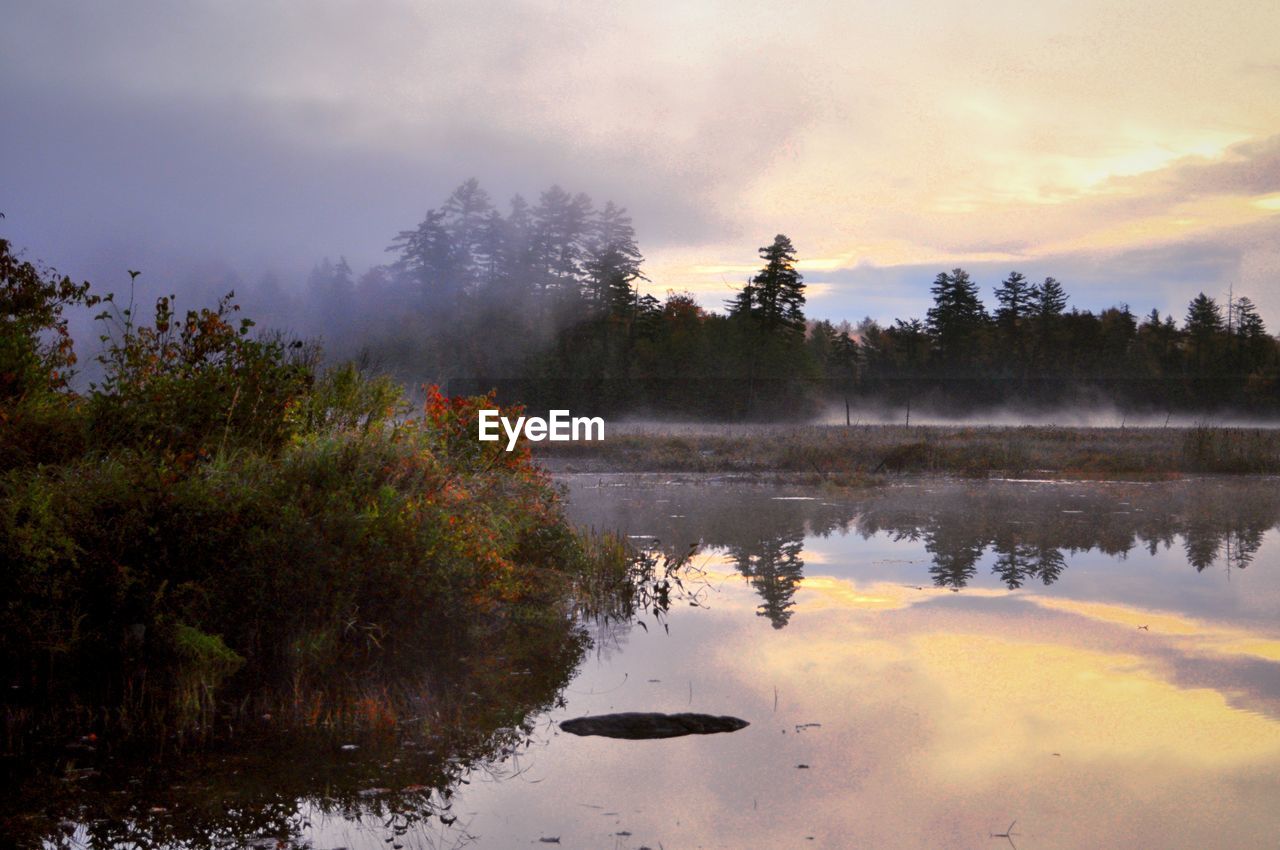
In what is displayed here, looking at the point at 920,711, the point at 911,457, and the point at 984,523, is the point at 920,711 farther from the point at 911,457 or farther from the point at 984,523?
the point at 911,457

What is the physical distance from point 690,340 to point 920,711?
210ft

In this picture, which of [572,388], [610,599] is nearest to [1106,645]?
[610,599]

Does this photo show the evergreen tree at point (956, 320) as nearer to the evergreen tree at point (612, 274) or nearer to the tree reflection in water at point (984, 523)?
the evergreen tree at point (612, 274)

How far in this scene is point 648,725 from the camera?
26.6 ft

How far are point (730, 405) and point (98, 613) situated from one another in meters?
63.0

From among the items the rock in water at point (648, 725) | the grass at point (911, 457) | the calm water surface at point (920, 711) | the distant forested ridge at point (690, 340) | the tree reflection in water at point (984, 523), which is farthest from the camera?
the distant forested ridge at point (690, 340)

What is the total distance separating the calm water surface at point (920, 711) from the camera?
6277 millimetres

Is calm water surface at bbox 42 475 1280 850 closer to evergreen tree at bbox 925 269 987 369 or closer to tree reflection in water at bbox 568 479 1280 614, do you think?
tree reflection in water at bbox 568 479 1280 614

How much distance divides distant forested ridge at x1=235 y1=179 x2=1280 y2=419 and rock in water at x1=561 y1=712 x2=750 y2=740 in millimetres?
55932

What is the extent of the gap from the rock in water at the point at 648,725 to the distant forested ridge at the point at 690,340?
55.9 metres

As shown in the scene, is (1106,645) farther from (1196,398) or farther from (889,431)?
(1196,398)

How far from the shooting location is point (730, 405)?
232 feet

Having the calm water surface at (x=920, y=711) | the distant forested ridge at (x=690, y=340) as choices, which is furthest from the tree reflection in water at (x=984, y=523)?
the distant forested ridge at (x=690, y=340)

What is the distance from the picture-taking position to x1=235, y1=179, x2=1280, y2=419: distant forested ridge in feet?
231
